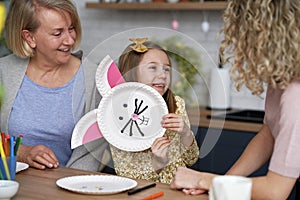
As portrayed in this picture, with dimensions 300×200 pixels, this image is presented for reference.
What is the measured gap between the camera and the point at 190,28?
381 centimetres

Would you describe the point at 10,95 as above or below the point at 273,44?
below

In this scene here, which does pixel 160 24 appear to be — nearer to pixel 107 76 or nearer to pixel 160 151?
pixel 107 76

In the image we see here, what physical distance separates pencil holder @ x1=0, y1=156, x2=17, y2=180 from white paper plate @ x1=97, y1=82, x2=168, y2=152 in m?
0.34

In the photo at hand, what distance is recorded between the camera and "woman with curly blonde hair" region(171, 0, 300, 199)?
4.23 feet

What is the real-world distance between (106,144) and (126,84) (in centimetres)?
22

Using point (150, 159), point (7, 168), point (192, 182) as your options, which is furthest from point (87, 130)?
point (192, 182)

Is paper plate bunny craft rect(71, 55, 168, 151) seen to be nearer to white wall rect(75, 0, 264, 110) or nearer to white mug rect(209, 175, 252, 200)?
white mug rect(209, 175, 252, 200)

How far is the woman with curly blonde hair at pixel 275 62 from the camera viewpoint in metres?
1.29

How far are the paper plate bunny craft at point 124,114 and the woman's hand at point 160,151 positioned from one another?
0.06ft

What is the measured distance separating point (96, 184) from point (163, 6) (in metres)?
2.24

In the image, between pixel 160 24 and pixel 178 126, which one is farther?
pixel 160 24

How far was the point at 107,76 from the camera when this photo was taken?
6.03 ft

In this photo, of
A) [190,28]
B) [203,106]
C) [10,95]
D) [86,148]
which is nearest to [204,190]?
[203,106]

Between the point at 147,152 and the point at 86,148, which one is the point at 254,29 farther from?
the point at 86,148
